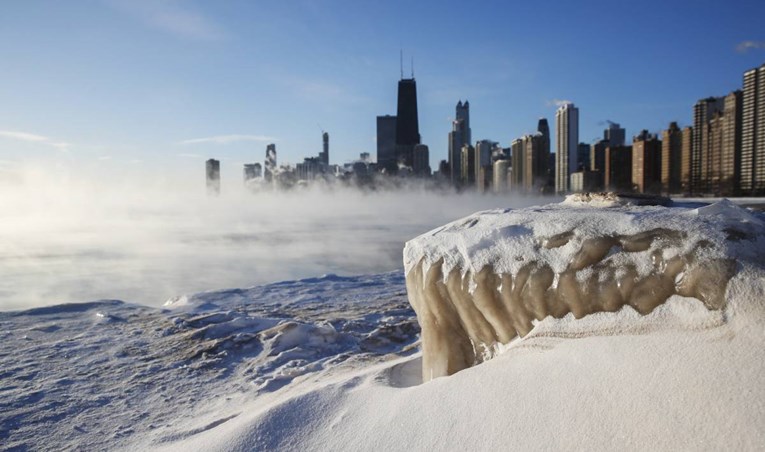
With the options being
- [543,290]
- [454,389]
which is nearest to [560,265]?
[543,290]

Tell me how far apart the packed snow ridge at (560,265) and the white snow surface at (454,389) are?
33 millimetres

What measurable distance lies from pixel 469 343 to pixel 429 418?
88 cm

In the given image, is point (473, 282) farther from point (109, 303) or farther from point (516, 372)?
point (109, 303)

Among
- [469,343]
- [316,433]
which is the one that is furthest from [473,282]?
[316,433]

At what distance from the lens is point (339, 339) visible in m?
5.82

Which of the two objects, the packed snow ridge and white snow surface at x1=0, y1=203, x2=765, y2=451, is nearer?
white snow surface at x1=0, y1=203, x2=765, y2=451

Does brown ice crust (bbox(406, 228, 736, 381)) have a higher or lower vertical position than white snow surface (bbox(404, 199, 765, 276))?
lower

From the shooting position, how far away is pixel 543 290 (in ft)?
8.71

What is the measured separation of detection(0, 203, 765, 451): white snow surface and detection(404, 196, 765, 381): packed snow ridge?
33 mm

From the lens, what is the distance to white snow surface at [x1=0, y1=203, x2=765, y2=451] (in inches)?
73.1

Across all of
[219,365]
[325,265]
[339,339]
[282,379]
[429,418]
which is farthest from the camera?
[325,265]

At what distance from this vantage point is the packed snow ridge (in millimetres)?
2205

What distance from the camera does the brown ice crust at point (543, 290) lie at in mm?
2195

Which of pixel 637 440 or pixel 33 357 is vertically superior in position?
pixel 637 440
